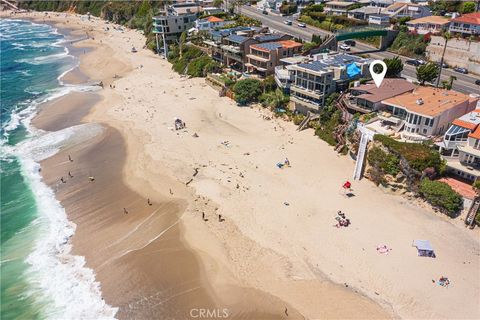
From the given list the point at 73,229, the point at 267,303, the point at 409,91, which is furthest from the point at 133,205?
the point at 409,91

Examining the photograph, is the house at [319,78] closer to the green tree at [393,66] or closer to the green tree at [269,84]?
the green tree at [393,66]

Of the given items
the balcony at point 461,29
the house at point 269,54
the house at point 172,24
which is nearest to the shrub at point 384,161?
the house at point 269,54

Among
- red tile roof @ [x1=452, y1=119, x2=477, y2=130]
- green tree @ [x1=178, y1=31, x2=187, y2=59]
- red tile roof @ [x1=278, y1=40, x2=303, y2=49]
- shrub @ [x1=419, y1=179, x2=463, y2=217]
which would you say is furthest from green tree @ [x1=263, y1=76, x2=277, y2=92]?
green tree @ [x1=178, y1=31, x2=187, y2=59]

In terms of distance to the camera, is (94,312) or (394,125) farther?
(394,125)

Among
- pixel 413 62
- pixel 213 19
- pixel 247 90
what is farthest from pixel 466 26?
pixel 213 19

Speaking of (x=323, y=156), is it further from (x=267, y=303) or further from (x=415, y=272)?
(x=267, y=303)

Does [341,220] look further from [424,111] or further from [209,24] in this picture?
[209,24]

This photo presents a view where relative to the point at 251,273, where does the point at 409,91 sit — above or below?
above
